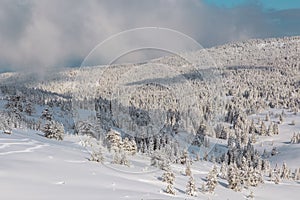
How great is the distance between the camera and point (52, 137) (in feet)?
203

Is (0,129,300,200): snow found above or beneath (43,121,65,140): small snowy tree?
beneath

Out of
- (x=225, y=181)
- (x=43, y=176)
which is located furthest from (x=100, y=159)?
(x=225, y=181)

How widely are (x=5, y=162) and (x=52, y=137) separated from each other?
31.6 metres

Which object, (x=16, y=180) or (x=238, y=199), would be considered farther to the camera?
(x=238, y=199)

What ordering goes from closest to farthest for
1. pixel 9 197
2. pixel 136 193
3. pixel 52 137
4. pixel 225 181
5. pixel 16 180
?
pixel 9 197, pixel 16 180, pixel 136 193, pixel 52 137, pixel 225 181

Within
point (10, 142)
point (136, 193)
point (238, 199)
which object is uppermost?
point (10, 142)

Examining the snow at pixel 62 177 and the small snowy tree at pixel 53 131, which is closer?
the snow at pixel 62 177

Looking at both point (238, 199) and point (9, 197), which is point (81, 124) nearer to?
point (238, 199)

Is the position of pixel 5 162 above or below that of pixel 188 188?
above

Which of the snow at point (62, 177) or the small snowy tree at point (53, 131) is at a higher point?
the small snowy tree at point (53, 131)

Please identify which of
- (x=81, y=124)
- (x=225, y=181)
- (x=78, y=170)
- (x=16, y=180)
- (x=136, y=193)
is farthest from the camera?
(x=81, y=124)

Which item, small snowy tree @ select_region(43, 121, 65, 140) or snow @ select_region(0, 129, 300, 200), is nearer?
snow @ select_region(0, 129, 300, 200)

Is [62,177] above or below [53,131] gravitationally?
below

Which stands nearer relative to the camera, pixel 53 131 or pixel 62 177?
pixel 62 177
